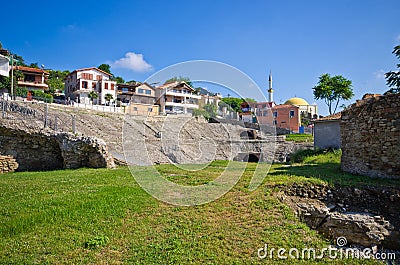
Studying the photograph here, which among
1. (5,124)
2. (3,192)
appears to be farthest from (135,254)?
(5,124)

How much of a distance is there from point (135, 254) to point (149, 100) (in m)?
9.26

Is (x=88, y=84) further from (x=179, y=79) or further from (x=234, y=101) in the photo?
(x=179, y=79)

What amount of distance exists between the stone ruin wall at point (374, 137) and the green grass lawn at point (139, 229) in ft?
17.1

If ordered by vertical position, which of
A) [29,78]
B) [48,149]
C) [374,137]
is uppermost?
[29,78]

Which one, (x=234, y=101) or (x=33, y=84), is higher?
(x=33, y=84)

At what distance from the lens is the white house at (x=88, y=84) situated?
184 feet

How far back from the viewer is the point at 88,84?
57656mm

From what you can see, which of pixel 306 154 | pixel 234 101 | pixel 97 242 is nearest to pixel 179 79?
pixel 234 101

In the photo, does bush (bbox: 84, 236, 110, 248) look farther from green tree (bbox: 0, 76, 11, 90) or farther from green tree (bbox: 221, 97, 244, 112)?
green tree (bbox: 0, 76, 11, 90)

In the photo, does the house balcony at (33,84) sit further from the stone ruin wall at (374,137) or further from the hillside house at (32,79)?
the stone ruin wall at (374,137)

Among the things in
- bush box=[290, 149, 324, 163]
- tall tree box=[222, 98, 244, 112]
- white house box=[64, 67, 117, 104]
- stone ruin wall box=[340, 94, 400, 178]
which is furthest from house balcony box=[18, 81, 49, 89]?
stone ruin wall box=[340, 94, 400, 178]

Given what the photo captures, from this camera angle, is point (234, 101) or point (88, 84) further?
point (88, 84)

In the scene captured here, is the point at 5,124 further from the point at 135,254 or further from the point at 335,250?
the point at 335,250

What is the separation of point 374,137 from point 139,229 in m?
9.99
